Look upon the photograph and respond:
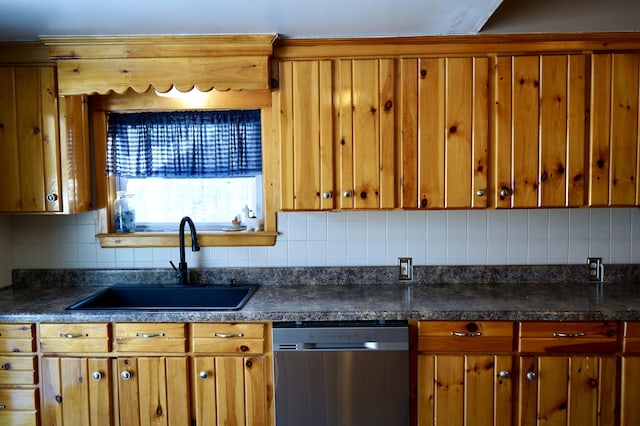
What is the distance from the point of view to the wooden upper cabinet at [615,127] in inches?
75.1

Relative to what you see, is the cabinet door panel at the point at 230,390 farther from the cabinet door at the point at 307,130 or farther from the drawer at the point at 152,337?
the cabinet door at the point at 307,130

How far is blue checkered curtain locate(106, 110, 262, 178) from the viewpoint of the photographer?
2.34 metres

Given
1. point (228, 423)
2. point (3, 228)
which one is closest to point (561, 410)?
point (228, 423)

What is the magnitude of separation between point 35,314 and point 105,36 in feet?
4.42

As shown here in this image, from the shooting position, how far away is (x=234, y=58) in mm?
1943

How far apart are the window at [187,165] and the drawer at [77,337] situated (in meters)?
0.73

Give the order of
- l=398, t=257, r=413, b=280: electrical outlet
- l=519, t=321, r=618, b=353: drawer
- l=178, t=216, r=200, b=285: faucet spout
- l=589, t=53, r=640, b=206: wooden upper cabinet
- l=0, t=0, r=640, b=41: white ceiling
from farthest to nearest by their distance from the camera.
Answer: l=398, t=257, r=413, b=280: electrical outlet, l=178, t=216, r=200, b=285: faucet spout, l=589, t=53, r=640, b=206: wooden upper cabinet, l=519, t=321, r=618, b=353: drawer, l=0, t=0, r=640, b=41: white ceiling

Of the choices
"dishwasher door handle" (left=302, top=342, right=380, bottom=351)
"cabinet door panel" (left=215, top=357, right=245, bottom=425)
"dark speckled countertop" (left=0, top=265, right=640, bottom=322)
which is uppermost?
"dark speckled countertop" (left=0, top=265, right=640, bottom=322)

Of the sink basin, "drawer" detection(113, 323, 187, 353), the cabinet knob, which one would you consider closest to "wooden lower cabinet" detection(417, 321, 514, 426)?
the cabinet knob

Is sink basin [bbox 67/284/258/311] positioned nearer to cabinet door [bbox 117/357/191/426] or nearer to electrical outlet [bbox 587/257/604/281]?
cabinet door [bbox 117/357/191/426]

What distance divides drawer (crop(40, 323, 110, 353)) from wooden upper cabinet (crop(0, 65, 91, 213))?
1.99ft

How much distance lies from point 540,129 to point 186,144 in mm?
1919

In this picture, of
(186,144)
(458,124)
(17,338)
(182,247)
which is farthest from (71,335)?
(458,124)

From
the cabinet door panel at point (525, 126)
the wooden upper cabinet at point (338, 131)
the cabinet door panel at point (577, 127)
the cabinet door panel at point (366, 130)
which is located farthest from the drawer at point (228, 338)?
the cabinet door panel at point (577, 127)
